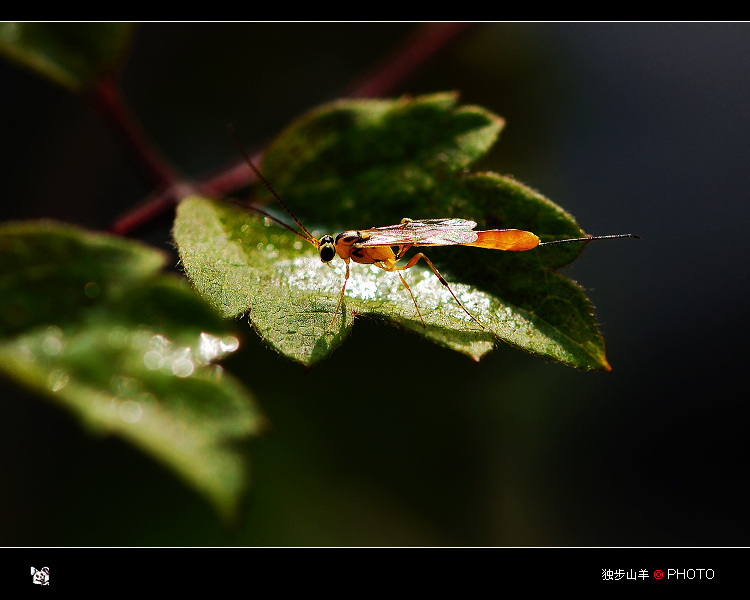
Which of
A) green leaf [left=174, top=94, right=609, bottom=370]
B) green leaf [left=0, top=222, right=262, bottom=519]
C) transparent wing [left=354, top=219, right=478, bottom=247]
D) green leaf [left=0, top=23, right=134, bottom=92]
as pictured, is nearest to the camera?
green leaf [left=0, top=222, right=262, bottom=519]

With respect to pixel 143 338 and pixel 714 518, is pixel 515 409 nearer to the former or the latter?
pixel 714 518

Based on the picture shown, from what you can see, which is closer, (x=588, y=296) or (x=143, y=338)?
(x=143, y=338)

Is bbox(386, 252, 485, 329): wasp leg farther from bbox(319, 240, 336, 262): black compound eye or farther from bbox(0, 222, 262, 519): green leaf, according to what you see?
bbox(0, 222, 262, 519): green leaf

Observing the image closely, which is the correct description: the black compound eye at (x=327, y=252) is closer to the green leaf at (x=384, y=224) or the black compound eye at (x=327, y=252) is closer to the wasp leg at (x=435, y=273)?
the green leaf at (x=384, y=224)

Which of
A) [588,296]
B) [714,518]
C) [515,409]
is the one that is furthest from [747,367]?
[588,296]

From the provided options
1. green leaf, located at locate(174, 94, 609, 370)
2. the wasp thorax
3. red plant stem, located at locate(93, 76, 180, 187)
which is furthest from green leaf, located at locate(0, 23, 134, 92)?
the wasp thorax

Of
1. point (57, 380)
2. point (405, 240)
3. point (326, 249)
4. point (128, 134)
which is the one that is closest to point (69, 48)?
point (128, 134)
